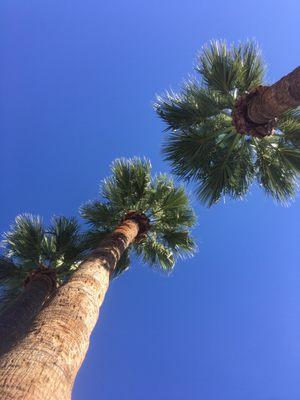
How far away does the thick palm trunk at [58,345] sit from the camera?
10.9 ft

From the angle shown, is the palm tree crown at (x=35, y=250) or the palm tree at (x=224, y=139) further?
the palm tree crown at (x=35, y=250)

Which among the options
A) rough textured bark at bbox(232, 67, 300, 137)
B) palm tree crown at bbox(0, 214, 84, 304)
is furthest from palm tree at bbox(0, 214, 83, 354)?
rough textured bark at bbox(232, 67, 300, 137)

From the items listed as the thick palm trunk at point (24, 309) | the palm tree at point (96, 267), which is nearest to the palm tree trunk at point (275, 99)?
the palm tree at point (96, 267)

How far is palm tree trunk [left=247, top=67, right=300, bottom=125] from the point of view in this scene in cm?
654

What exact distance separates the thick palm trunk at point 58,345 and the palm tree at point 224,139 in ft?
13.0

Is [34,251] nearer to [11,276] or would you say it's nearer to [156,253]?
[11,276]

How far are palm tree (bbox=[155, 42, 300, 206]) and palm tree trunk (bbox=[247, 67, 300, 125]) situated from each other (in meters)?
1.04

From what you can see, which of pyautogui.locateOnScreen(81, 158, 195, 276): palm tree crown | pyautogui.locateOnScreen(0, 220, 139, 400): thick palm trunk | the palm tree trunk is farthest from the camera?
pyautogui.locateOnScreen(81, 158, 195, 276): palm tree crown

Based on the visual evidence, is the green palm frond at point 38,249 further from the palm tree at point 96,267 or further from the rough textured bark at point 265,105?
the rough textured bark at point 265,105

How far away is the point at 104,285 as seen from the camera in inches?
244

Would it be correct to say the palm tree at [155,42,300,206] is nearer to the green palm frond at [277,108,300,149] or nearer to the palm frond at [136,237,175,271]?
the green palm frond at [277,108,300,149]

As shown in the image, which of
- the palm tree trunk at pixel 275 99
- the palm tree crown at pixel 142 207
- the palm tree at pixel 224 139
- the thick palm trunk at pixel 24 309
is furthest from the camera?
the palm tree crown at pixel 142 207

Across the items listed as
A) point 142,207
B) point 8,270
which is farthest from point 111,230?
point 8,270

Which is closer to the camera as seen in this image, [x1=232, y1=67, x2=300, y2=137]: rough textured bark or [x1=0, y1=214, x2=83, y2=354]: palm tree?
[x1=232, y1=67, x2=300, y2=137]: rough textured bark
